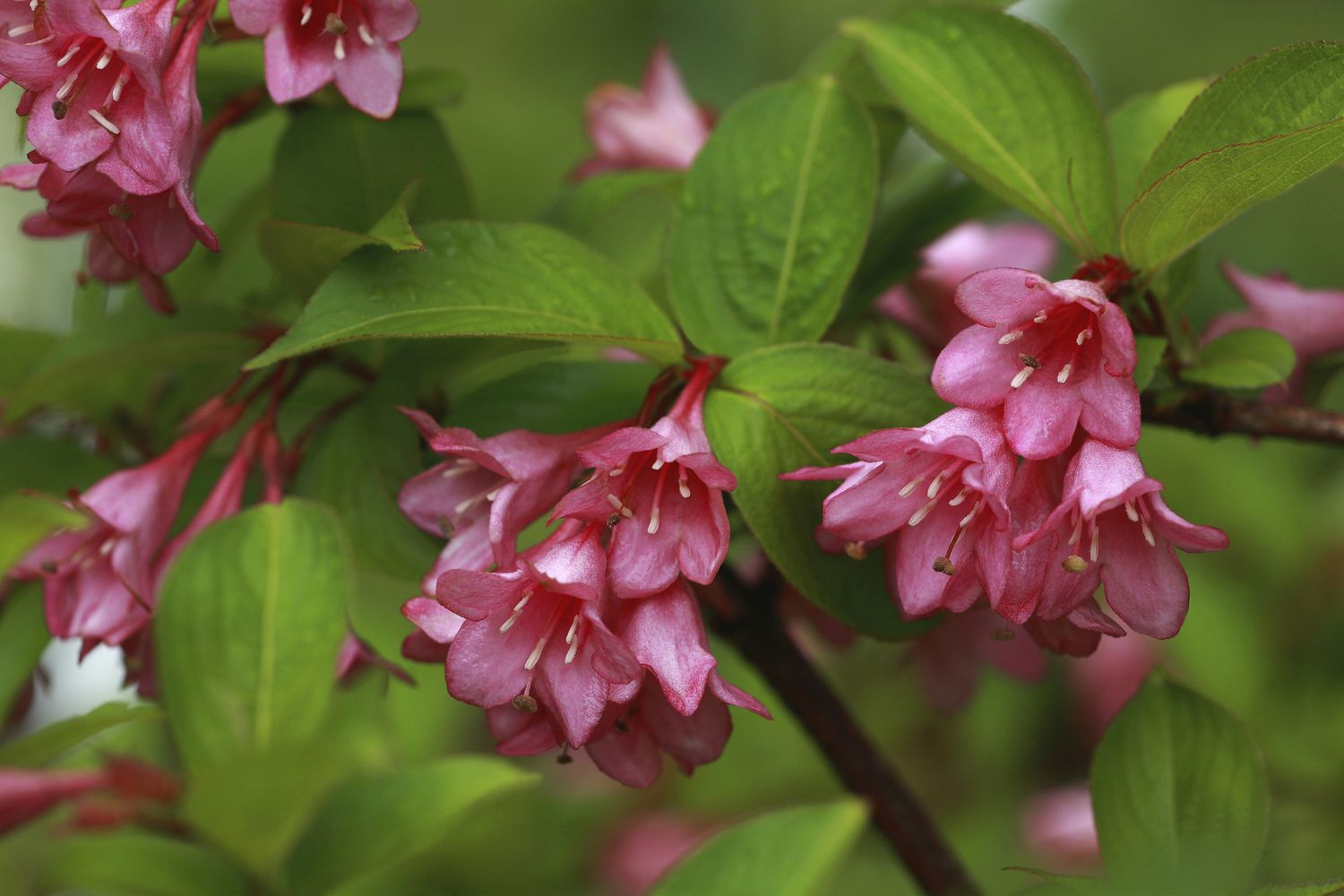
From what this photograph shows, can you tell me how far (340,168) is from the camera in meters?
1.07

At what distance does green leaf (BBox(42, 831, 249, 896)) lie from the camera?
88cm

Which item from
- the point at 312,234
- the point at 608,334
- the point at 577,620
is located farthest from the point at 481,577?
the point at 312,234

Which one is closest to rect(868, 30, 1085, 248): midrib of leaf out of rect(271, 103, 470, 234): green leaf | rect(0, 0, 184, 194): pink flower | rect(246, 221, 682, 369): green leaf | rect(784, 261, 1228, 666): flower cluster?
rect(784, 261, 1228, 666): flower cluster

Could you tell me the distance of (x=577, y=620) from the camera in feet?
2.79

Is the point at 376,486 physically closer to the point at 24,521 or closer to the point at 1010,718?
the point at 24,521

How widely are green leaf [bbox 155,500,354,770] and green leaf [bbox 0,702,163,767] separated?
37mm

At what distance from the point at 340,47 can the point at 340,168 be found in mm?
136

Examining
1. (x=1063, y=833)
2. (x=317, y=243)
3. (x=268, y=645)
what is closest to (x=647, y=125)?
(x=317, y=243)

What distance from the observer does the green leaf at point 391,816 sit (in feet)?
2.99

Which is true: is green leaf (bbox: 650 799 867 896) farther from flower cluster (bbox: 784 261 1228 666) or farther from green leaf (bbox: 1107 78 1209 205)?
green leaf (bbox: 1107 78 1209 205)

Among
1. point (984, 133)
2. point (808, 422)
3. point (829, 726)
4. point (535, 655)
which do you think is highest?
point (984, 133)

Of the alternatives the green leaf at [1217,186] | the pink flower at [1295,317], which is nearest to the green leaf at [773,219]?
the green leaf at [1217,186]

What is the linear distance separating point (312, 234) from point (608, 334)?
238 millimetres

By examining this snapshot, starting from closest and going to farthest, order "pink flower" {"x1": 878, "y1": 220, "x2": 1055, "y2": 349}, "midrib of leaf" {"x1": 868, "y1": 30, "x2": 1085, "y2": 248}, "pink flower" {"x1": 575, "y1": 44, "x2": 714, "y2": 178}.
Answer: "midrib of leaf" {"x1": 868, "y1": 30, "x2": 1085, "y2": 248} → "pink flower" {"x1": 878, "y1": 220, "x2": 1055, "y2": 349} → "pink flower" {"x1": 575, "y1": 44, "x2": 714, "y2": 178}
